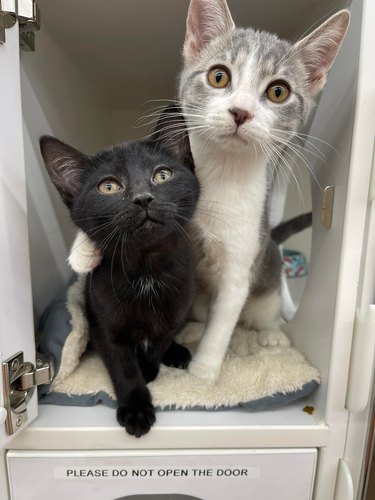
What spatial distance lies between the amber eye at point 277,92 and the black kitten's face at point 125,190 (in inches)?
7.6

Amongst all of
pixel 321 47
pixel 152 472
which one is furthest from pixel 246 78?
pixel 152 472

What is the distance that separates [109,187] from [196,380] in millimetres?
392

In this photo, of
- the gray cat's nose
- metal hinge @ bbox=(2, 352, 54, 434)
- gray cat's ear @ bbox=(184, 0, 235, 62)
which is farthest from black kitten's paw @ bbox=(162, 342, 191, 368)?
gray cat's ear @ bbox=(184, 0, 235, 62)

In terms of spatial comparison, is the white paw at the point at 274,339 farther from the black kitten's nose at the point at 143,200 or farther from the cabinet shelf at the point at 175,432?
the black kitten's nose at the point at 143,200

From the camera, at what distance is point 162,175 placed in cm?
61

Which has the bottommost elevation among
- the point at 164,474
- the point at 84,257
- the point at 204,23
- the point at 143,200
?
the point at 164,474

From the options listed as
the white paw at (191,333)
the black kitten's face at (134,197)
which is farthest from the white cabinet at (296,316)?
the white paw at (191,333)

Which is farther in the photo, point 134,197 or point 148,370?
point 148,370

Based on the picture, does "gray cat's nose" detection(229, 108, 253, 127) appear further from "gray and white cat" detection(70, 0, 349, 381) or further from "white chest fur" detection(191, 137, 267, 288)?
"white chest fur" detection(191, 137, 267, 288)

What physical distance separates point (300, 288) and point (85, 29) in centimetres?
102

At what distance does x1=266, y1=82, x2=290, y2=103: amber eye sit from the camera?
0.64 m

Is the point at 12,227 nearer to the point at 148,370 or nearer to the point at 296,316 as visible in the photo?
the point at 148,370

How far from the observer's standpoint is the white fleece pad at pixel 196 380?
2.20 ft

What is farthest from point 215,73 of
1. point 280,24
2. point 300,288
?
point 300,288
